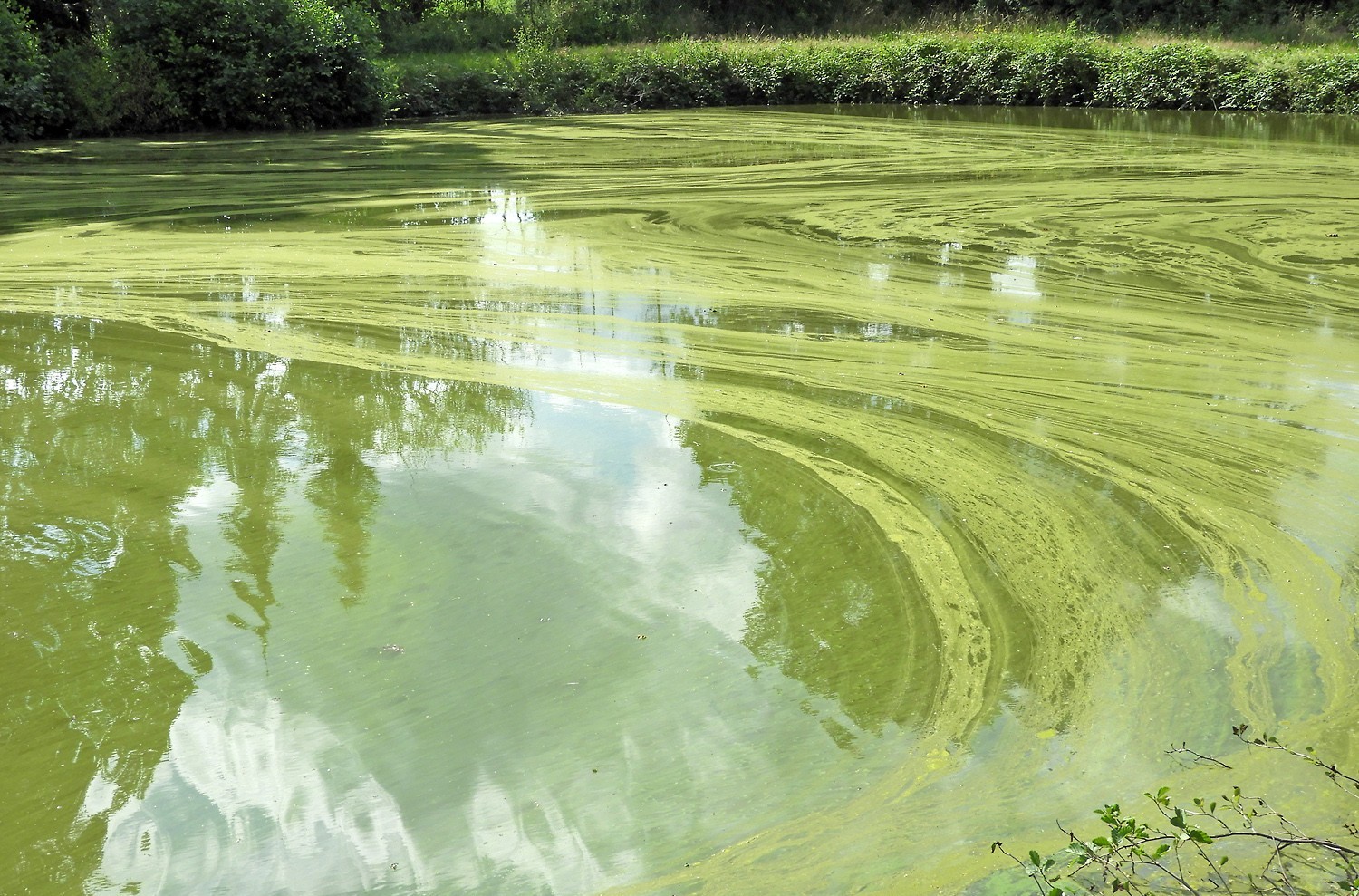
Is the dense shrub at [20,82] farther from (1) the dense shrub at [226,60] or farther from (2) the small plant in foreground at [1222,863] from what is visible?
(2) the small plant in foreground at [1222,863]

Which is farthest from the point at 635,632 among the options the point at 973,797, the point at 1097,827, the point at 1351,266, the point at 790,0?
the point at 790,0

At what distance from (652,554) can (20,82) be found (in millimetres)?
10846

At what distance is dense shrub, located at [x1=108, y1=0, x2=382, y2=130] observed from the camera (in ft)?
38.4

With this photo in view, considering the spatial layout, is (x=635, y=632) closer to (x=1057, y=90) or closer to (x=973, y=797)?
(x=973, y=797)

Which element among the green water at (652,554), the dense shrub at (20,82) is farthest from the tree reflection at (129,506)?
the dense shrub at (20,82)

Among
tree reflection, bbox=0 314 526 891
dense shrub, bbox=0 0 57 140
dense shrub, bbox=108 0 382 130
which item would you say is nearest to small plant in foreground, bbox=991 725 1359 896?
tree reflection, bbox=0 314 526 891

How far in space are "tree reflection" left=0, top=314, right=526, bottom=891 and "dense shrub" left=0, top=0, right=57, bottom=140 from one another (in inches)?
310

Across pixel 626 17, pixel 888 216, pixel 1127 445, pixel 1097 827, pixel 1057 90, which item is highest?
pixel 626 17

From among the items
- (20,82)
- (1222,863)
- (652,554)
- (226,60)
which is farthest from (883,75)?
(1222,863)

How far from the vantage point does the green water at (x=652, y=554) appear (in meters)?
1.63

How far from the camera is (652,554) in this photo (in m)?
2.44

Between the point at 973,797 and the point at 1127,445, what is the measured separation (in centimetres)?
156

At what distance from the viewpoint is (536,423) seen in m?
3.19

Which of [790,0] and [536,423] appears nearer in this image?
[536,423]
